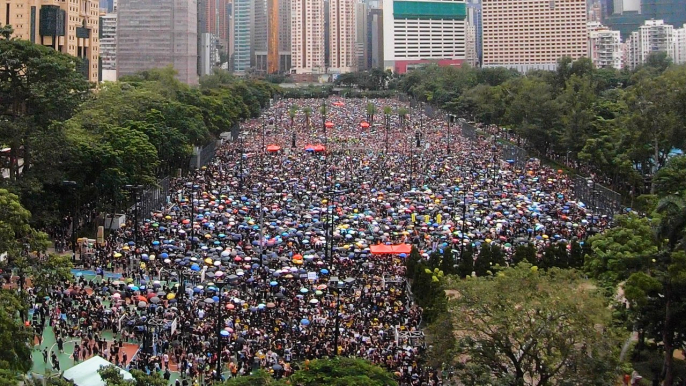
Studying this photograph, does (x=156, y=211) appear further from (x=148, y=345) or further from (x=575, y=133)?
(x=575, y=133)

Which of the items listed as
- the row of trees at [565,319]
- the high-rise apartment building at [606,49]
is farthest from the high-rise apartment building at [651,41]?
the row of trees at [565,319]

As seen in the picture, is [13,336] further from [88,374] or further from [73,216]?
[73,216]

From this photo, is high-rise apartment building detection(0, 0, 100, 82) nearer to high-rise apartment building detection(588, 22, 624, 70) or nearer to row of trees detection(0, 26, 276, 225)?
row of trees detection(0, 26, 276, 225)

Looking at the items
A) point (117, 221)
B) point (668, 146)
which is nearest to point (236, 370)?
point (117, 221)

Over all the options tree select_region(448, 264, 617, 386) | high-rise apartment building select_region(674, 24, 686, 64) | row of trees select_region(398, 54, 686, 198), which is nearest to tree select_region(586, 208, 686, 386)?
tree select_region(448, 264, 617, 386)

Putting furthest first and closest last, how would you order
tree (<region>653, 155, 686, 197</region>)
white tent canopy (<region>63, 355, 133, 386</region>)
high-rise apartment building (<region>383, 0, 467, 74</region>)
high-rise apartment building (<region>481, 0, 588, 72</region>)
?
1. high-rise apartment building (<region>383, 0, 467, 74</region>)
2. high-rise apartment building (<region>481, 0, 588, 72</region>)
3. tree (<region>653, 155, 686, 197</region>)
4. white tent canopy (<region>63, 355, 133, 386</region>)

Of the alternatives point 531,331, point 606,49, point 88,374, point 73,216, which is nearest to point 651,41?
point 606,49
